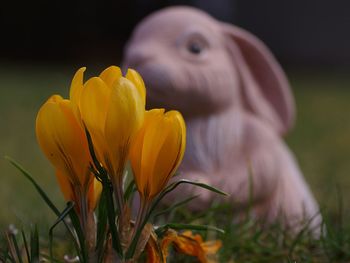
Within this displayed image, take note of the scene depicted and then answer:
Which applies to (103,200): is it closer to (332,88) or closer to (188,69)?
(188,69)

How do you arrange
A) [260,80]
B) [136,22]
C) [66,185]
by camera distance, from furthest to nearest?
[136,22] < [260,80] < [66,185]

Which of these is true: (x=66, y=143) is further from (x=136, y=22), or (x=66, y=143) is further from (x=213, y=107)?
(x=136, y=22)

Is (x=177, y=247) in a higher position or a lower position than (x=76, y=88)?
lower

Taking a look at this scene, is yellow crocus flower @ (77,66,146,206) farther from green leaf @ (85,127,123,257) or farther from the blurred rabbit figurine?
the blurred rabbit figurine

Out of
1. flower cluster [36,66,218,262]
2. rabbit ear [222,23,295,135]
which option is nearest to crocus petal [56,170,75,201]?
flower cluster [36,66,218,262]

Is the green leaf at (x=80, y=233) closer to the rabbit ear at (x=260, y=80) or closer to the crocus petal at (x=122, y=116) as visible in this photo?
the crocus petal at (x=122, y=116)

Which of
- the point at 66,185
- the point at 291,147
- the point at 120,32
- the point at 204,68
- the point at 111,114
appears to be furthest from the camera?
the point at 120,32

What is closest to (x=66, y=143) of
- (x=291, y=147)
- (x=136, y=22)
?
(x=291, y=147)

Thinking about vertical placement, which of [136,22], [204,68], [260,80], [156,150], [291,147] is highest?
[156,150]

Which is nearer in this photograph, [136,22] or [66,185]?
[66,185]
